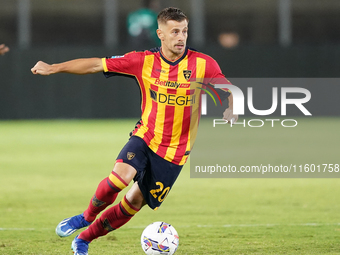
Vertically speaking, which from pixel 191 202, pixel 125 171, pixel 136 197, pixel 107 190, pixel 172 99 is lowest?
pixel 191 202

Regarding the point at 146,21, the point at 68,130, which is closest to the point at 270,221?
the point at 68,130

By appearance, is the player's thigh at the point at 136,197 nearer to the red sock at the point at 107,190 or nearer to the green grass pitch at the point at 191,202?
the red sock at the point at 107,190

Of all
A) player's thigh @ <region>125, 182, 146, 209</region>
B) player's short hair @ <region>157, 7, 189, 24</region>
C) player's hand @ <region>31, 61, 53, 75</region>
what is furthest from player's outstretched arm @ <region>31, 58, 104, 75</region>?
player's thigh @ <region>125, 182, 146, 209</region>

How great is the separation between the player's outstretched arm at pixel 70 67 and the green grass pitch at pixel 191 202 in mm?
1563

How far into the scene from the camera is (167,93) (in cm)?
514

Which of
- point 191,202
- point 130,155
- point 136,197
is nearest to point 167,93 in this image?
point 130,155

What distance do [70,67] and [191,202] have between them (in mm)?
3515

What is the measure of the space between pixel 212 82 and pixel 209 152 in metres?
7.51

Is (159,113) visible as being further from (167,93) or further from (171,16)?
(171,16)

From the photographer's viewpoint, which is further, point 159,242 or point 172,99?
point 172,99

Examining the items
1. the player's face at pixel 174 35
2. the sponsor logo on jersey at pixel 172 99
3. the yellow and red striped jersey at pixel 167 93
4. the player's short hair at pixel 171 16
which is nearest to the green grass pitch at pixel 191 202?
the yellow and red striped jersey at pixel 167 93

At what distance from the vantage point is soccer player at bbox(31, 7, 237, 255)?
505 cm

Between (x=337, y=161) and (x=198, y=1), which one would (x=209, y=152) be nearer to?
Answer: (x=337, y=161)

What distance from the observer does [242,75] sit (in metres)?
18.1
